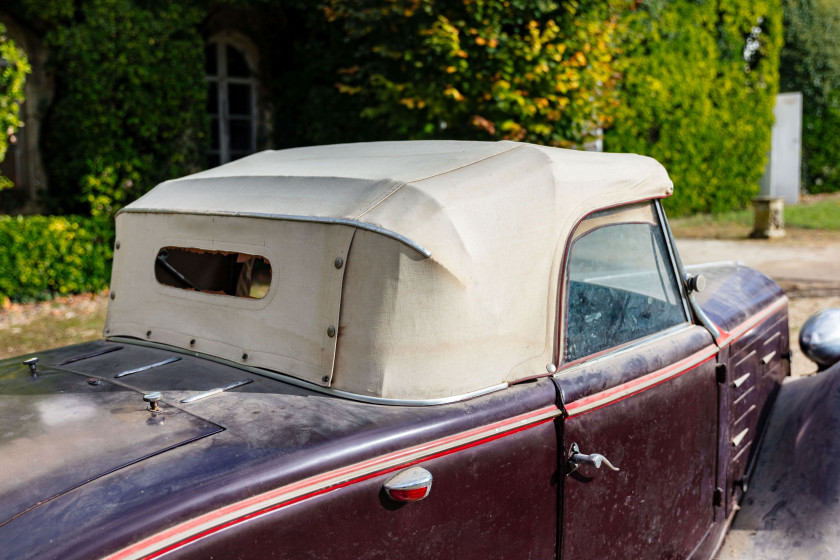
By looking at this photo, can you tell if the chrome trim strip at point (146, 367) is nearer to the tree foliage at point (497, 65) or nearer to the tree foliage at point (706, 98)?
the tree foliage at point (497, 65)

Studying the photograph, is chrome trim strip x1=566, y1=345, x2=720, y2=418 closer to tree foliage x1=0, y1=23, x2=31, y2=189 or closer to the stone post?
tree foliage x1=0, y1=23, x2=31, y2=189

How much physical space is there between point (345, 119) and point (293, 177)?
8648 mm

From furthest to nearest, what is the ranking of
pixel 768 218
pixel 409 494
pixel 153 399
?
pixel 768 218 → pixel 153 399 → pixel 409 494

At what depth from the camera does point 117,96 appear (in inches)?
347

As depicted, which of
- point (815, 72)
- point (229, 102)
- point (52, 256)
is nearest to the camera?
point (52, 256)

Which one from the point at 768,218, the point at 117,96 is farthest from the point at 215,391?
the point at 768,218

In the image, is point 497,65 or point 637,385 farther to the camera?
point 497,65

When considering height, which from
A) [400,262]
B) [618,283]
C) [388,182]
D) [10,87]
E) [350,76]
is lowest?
[618,283]

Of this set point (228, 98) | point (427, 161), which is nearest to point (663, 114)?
point (228, 98)

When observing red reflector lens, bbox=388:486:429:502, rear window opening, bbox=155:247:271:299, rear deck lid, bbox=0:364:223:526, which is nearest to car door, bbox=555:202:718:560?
red reflector lens, bbox=388:486:429:502

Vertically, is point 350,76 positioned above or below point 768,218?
above

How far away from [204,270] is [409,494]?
4.58 feet

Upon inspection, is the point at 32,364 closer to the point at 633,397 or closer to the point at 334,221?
the point at 334,221

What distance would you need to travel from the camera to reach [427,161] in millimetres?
2178
